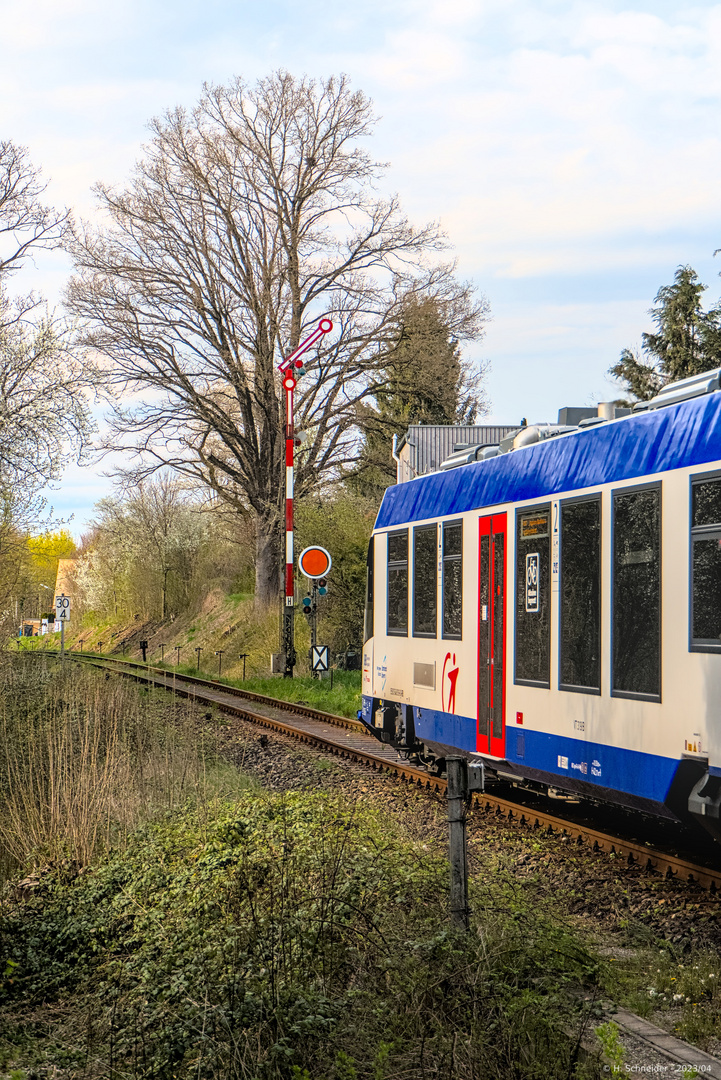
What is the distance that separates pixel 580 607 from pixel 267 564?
26731 millimetres

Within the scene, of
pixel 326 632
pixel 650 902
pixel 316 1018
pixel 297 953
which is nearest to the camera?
pixel 316 1018

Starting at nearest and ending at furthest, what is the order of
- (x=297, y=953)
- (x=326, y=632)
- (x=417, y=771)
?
(x=297, y=953), (x=417, y=771), (x=326, y=632)

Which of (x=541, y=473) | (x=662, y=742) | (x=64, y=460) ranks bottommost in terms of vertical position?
(x=662, y=742)

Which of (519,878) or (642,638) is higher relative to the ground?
(642,638)

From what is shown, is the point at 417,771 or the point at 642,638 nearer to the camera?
the point at 642,638

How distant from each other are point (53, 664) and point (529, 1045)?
648 inches

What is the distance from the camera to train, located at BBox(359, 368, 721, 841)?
7.29m

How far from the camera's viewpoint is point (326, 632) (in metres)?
29.2

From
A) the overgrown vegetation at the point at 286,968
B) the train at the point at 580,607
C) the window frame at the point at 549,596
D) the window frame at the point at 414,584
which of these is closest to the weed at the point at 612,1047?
the overgrown vegetation at the point at 286,968

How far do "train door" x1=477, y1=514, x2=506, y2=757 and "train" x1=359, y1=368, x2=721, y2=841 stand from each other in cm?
2

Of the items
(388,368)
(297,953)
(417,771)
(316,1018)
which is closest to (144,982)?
(297,953)

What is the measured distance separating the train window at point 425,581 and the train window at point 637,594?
364 cm

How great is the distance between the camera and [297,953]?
589cm

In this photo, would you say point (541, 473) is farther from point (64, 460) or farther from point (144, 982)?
point (64, 460)
